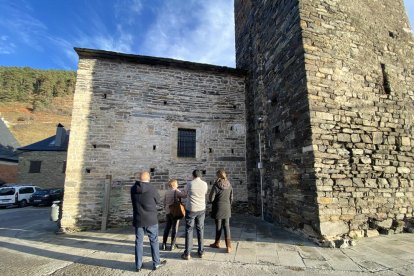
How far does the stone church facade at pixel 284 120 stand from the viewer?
523cm

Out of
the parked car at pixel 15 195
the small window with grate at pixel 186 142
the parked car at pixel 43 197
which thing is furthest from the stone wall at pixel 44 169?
the small window with grate at pixel 186 142

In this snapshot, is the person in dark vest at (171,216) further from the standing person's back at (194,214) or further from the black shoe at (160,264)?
the black shoe at (160,264)

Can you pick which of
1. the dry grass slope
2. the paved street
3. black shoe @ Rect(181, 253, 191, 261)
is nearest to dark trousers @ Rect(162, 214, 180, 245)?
the paved street

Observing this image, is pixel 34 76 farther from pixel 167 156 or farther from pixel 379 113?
pixel 379 113

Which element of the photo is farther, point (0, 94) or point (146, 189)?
point (0, 94)

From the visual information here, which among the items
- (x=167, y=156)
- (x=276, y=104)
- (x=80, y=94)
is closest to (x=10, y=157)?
(x=80, y=94)

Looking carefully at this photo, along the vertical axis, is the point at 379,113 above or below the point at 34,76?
below

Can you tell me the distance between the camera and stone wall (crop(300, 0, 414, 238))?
506 cm

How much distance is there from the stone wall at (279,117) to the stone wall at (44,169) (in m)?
19.3

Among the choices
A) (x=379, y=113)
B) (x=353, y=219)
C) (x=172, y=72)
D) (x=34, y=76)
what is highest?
(x=34, y=76)

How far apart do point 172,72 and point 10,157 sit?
23.6 m

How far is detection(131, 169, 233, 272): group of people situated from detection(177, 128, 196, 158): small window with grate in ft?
10.8

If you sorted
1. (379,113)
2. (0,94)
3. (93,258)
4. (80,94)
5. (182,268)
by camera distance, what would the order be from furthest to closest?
(0,94) → (80,94) → (379,113) → (93,258) → (182,268)

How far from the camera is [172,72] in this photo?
26.9ft
